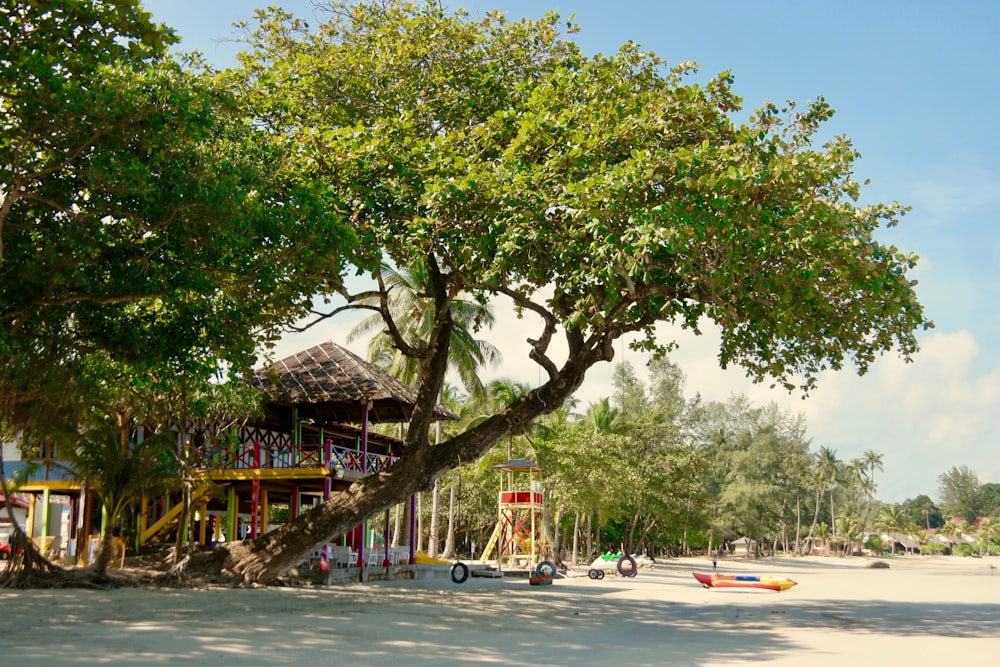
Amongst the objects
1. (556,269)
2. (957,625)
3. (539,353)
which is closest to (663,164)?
(556,269)

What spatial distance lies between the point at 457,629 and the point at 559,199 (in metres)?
5.72

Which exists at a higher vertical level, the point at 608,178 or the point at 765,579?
the point at 608,178

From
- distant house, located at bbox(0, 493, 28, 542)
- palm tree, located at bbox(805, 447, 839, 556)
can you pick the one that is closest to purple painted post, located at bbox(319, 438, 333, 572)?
distant house, located at bbox(0, 493, 28, 542)

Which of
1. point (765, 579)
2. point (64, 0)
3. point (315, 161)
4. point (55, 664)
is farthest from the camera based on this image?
point (765, 579)

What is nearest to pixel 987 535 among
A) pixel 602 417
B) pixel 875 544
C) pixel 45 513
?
pixel 875 544

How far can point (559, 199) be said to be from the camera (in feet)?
36.8

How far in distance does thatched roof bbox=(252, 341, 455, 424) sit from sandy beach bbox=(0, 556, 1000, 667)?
14.4 ft

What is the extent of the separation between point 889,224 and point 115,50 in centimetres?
1062

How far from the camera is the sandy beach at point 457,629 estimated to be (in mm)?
8094

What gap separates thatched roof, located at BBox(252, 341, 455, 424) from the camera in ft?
63.8

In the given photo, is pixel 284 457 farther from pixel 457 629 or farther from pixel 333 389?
pixel 457 629

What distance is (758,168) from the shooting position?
35.3 ft

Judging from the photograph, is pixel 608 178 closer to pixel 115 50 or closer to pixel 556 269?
pixel 556 269

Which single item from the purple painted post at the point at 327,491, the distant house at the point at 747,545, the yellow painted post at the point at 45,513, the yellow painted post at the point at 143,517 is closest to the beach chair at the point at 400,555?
the purple painted post at the point at 327,491
